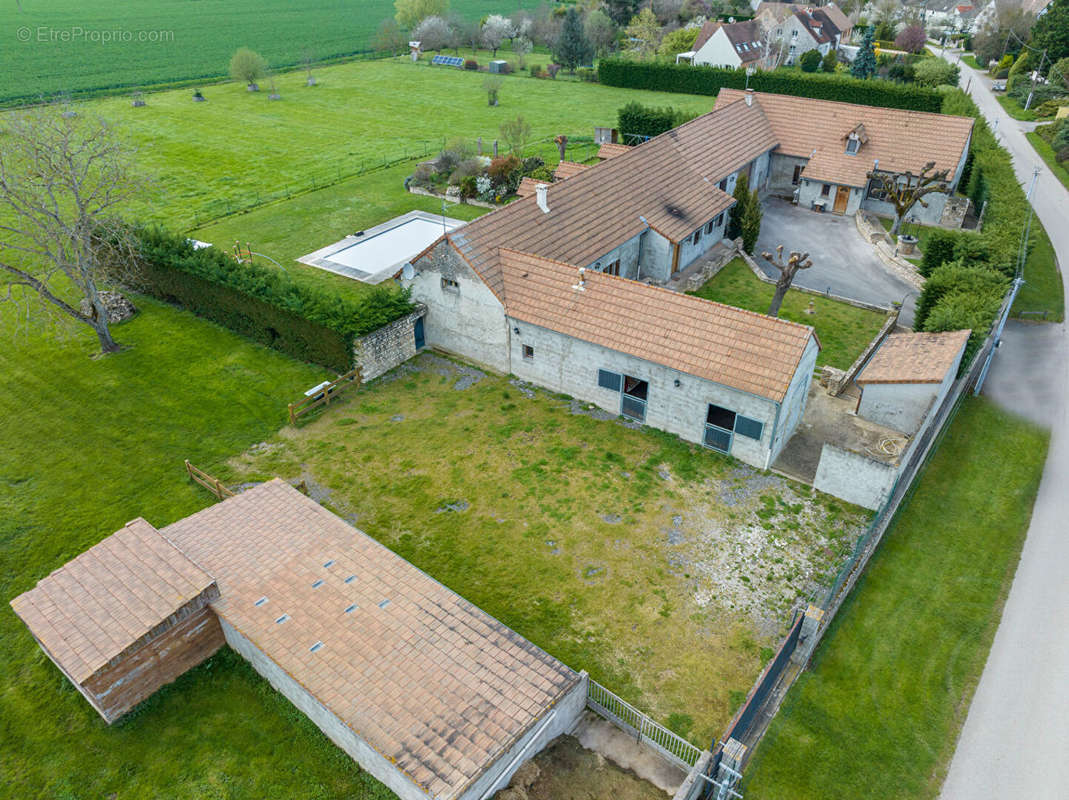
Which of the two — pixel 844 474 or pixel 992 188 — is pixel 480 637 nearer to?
pixel 844 474

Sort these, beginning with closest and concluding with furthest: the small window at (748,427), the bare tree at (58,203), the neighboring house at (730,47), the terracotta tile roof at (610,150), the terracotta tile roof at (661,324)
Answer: the terracotta tile roof at (661,324) < the small window at (748,427) < the bare tree at (58,203) < the terracotta tile roof at (610,150) < the neighboring house at (730,47)

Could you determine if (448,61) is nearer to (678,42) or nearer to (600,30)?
(600,30)

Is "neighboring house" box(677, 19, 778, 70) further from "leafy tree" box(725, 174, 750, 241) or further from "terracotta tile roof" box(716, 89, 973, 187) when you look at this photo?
"leafy tree" box(725, 174, 750, 241)

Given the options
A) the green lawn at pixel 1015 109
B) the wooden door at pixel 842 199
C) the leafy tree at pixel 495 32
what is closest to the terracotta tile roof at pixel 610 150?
the wooden door at pixel 842 199

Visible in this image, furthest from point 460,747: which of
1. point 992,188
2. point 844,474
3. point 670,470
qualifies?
point 992,188

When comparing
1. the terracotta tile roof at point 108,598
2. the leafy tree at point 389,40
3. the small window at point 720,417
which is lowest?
the terracotta tile roof at point 108,598

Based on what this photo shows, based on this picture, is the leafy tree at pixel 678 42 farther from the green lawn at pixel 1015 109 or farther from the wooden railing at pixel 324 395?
the wooden railing at pixel 324 395
